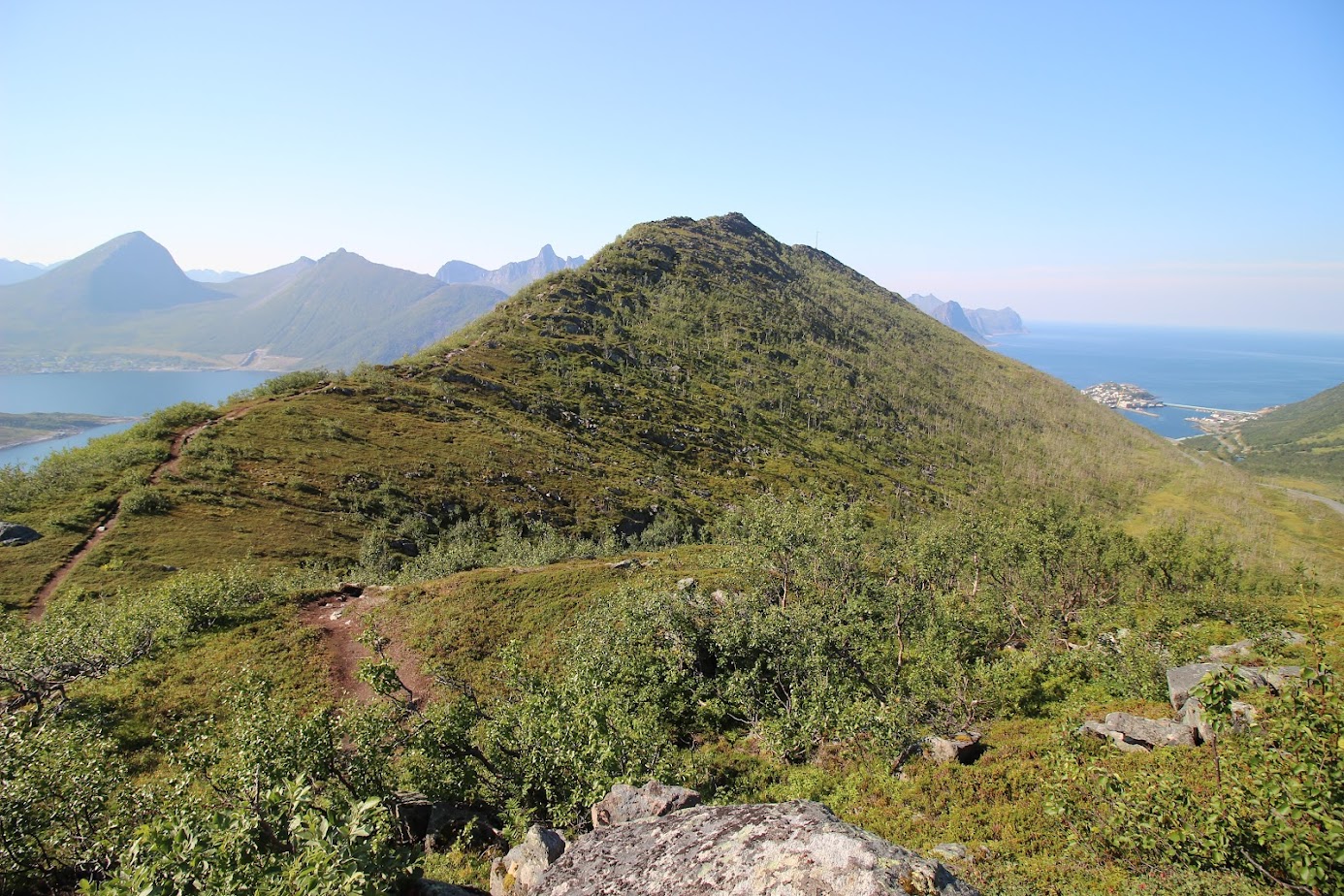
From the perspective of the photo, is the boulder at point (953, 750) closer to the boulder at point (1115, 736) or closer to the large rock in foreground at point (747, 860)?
the boulder at point (1115, 736)

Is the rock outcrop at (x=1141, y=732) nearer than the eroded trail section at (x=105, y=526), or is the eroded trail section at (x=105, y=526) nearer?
the rock outcrop at (x=1141, y=732)

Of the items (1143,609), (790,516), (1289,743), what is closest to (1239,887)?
(1289,743)

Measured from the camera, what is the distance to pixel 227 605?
41.7 meters

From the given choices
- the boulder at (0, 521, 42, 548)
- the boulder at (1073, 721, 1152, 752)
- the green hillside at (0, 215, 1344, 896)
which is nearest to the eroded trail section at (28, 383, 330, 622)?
the green hillside at (0, 215, 1344, 896)

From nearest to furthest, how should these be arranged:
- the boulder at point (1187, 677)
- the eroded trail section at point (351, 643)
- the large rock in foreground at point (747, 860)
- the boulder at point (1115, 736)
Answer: the large rock in foreground at point (747, 860) → the boulder at point (1115, 736) → the boulder at point (1187, 677) → the eroded trail section at point (351, 643)

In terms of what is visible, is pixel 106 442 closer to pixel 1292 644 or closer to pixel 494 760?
pixel 494 760

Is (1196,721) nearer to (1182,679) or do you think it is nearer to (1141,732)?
(1141,732)

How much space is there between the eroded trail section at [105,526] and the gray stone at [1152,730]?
237 feet

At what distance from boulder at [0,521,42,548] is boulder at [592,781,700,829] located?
245 feet

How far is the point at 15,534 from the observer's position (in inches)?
2133

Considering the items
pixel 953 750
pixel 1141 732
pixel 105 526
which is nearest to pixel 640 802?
pixel 953 750

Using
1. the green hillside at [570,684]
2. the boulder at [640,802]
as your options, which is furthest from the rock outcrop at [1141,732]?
the boulder at [640,802]

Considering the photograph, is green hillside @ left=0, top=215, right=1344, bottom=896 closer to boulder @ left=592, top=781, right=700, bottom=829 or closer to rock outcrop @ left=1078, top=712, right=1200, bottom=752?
rock outcrop @ left=1078, top=712, right=1200, bottom=752

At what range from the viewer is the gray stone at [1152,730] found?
20.9m
